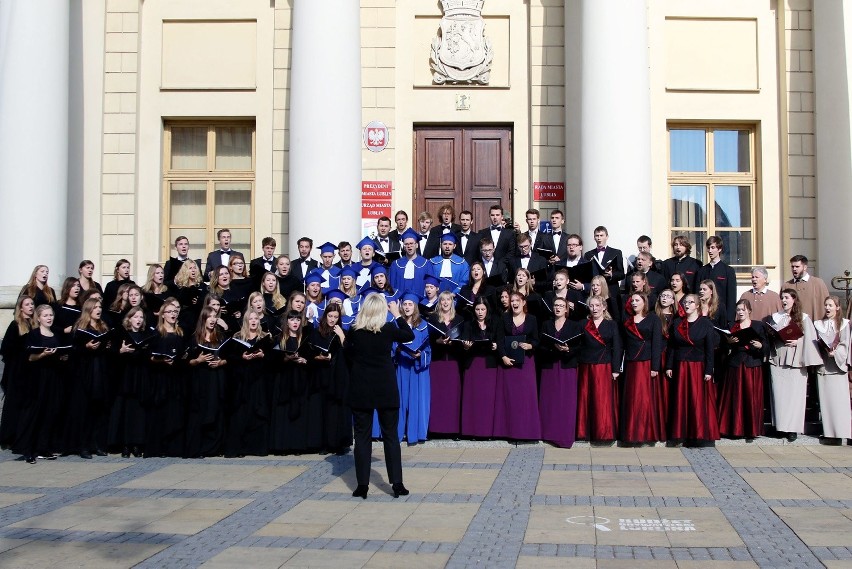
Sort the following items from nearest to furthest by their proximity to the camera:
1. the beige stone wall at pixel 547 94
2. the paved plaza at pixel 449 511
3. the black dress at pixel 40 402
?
the paved plaza at pixel 449 511 < the black dress at pixel 40 402 < the beige stone wall at pixel 547 94

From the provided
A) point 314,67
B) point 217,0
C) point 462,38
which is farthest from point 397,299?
point 217,0

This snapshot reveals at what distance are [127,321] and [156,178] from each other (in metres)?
5.67

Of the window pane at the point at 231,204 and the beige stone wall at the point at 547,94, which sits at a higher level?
the beige stone wall at the point at 547,94

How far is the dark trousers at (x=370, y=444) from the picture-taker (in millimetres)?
8688

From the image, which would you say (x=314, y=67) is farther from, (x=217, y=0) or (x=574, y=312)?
(x=574, y=312)

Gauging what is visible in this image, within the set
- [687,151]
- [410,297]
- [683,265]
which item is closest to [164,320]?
[410,297]

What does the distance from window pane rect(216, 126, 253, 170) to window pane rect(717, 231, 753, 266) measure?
7.80 meters

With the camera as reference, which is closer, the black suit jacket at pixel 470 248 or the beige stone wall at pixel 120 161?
the black suit jacket at pixel 470 248

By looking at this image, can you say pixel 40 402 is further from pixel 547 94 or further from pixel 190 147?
pixel 547 94

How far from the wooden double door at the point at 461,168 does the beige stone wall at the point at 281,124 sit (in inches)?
81.4

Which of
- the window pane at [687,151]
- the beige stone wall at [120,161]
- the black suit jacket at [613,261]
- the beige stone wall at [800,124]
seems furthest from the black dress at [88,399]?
the beige stone wall at [800,124]

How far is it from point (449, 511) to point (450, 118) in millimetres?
9455

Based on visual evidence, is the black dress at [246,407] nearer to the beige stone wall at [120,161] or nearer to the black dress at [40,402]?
the black dress at [40,402]

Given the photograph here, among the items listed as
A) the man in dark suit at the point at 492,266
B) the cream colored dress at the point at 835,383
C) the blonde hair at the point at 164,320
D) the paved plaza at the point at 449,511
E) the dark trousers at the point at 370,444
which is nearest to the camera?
the paved plaza at the point at 449,511
